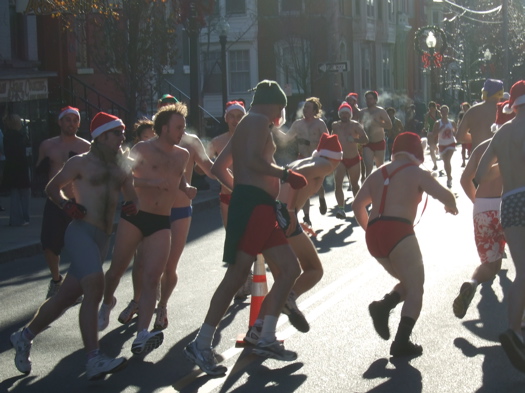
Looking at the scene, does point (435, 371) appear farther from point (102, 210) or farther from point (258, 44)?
point (258, 44)

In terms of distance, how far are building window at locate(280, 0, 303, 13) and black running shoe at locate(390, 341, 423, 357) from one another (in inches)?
1539

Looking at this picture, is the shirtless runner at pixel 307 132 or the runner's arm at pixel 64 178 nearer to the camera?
the runner's arm at pixel 64 178

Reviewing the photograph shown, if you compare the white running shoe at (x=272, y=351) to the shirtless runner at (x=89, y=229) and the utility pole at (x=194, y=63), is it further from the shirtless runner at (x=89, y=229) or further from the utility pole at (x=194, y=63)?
the utility pole at (x=194, y=63)

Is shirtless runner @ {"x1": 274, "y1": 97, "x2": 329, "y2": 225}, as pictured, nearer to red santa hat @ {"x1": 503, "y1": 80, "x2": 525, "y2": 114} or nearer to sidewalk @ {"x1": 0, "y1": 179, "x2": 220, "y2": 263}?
sidewalk @ {"x1": 0, "y1": 179, "x2": 220, "y2": 263}

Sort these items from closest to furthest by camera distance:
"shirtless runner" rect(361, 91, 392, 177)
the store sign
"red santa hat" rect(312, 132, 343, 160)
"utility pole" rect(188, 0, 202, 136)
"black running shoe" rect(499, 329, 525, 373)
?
"black running shoe" rect(499, 329, 525, 373)
"red santa hat" rect(312, 132, 343, 160)
"shirtless runner" rect(361, 91, 392, 177)
"utility pole" rect(188, 0, 202, 136)
the store sign

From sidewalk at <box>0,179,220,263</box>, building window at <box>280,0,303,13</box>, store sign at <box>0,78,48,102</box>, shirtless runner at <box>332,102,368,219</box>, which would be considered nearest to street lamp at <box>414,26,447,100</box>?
building window at <box>280,0,303,13</box>

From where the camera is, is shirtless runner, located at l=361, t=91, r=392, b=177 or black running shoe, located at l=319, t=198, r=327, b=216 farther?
shirtless runner, located at l=361, t=91, r=392, b=177

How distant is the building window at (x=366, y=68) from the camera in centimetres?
5178


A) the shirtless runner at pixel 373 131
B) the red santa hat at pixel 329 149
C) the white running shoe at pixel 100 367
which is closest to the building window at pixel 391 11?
the shirtless runner at pixel 373 131

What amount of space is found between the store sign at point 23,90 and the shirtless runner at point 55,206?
13.7 metres

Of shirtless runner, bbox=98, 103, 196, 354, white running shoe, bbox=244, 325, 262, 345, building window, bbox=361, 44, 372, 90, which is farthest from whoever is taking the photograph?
building window, bbox=361, 44, 372, 90

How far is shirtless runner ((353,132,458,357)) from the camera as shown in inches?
288

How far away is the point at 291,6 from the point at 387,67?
40.6 feet

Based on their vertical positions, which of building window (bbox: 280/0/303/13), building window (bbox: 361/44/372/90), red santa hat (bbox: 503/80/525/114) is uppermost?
building window (bbox: 280/0/303/13)
